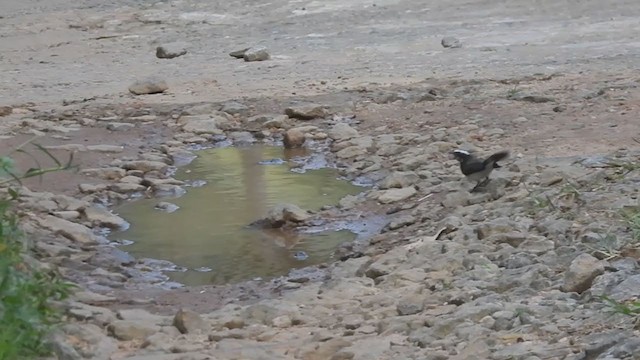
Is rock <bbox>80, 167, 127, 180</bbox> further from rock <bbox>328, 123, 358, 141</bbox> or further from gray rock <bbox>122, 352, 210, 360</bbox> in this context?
gray rock <bbox>122, 352, 210, 360</bbox>

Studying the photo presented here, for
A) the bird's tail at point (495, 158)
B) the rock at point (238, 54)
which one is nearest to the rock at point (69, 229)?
the bird's tail at point (495, 158)

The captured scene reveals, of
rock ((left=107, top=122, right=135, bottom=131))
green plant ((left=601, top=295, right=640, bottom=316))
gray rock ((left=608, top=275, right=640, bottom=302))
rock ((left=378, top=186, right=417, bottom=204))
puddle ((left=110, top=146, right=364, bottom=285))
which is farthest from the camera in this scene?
rock ((left=107, top=122, right=135, bottom=131))

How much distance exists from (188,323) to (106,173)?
3.72 m

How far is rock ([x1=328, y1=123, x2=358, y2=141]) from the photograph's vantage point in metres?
9.78

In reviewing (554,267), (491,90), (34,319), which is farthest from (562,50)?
(34,319)

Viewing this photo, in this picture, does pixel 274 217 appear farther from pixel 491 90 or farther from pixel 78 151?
pixel 491 90

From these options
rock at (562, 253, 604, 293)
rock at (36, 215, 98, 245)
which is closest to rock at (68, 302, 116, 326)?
rock at (36, 215, 98, 245)

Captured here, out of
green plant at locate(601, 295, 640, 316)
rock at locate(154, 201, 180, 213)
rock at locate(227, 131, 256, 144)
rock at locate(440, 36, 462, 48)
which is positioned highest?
green plant at locate(601, 295, 640, 316)

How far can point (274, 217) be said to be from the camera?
7.60 metres

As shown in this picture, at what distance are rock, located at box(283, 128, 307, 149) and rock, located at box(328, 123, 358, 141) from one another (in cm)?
24

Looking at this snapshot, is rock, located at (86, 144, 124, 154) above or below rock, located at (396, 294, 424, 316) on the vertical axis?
below

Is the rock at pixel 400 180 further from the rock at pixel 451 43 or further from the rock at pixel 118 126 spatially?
the rock at pixel 451 43

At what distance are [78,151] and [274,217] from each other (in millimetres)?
2329

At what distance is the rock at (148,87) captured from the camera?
11.5m
